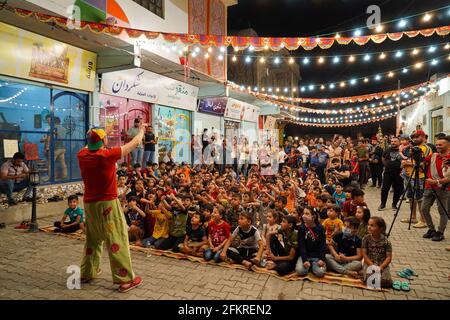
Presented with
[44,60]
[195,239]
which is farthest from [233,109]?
[195,239]

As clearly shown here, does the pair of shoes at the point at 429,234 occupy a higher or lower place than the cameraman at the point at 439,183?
lower

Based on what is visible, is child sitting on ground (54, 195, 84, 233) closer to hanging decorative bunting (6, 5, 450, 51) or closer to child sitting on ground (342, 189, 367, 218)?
hanging decorative bunting (6, 5, 450, 51)

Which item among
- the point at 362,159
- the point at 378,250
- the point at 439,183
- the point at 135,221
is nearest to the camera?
the point at 378,250

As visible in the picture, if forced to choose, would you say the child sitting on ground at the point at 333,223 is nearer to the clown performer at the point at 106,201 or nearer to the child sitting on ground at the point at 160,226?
the child sitting on ground at the point at 160,226

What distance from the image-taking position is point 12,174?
6371 millimetres

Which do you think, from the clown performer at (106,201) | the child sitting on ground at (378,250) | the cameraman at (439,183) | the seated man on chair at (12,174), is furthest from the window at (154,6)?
the child sitting on ground at (378,250)

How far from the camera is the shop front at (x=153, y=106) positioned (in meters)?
9.50

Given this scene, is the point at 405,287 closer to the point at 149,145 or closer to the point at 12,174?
the point at 12,174

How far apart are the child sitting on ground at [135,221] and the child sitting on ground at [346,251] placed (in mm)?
3508

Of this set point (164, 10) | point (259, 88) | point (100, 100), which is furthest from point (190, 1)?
point (259, 88)

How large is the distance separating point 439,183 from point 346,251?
233cm

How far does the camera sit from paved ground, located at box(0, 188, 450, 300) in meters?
3.49

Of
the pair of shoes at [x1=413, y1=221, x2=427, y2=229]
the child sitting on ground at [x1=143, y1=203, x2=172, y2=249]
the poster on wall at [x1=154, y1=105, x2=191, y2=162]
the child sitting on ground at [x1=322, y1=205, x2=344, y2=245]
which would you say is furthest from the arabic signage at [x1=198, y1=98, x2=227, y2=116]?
the pair of shoes at [x1=413, y1=221, x2=427, y2=229]

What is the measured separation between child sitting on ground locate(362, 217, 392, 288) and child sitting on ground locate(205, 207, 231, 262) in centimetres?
216
